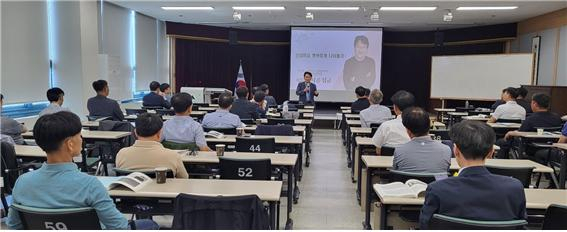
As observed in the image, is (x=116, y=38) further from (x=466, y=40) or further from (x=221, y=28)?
(x=466, y=40)

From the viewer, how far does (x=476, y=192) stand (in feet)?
6.55

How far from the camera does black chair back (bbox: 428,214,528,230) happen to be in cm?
192

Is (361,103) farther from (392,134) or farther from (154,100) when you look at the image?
(392,134)

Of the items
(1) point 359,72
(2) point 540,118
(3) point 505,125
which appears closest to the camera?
(2) point 540,118

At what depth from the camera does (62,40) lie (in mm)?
8359

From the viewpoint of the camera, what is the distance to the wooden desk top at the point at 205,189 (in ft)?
8.45

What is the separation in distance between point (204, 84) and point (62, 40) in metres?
6.21

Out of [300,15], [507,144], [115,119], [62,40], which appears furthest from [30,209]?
[300,15]

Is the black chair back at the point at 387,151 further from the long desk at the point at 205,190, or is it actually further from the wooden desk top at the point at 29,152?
the wooden desk top at the point at 29,152

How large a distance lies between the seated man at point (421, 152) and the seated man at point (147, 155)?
5.35 feet

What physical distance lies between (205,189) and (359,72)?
10666mm

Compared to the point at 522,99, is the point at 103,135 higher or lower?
lower

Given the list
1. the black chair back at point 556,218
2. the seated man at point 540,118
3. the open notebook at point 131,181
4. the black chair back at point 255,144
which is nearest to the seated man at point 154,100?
the black chair back at point 255,144

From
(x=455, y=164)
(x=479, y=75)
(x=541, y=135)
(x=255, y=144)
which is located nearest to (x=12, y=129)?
(x=255, y=144)
